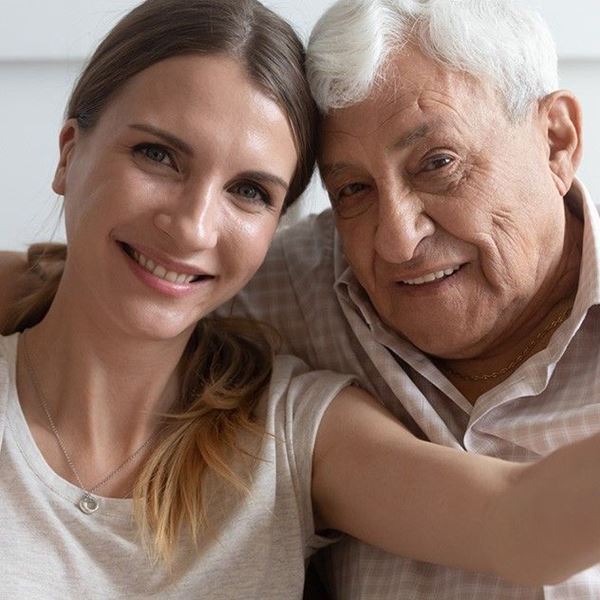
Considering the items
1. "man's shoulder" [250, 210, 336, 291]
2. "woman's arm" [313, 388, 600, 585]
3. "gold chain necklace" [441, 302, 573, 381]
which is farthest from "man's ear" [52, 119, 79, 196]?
"gold chain necklace" [441, 302, 573, 381]

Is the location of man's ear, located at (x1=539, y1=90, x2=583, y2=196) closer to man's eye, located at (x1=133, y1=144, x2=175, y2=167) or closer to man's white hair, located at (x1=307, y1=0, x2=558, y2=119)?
man's white hair, located at (x1=307, y1=0, x2=558, y2=119)

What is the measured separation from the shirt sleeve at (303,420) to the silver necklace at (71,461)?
0.21 m

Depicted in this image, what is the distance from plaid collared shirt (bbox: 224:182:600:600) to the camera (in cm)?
168

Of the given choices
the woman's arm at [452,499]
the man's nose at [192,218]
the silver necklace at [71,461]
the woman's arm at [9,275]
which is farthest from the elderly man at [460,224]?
the woman's arm at [9,275]

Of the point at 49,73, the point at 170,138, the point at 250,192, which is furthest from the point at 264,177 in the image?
the point at 49,73

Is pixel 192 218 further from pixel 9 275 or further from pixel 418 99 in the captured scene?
pixel 9 275

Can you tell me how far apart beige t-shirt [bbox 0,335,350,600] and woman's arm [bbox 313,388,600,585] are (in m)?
0.04

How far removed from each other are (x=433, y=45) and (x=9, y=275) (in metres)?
0.82

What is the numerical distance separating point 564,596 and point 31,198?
63.7 inches

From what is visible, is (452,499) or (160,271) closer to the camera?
(452,499)

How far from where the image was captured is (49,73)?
8.93 feet

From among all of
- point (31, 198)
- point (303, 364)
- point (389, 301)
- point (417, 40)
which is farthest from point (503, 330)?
point (31, 198)

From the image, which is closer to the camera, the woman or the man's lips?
the woman

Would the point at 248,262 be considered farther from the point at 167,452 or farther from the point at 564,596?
the point at 564,596
